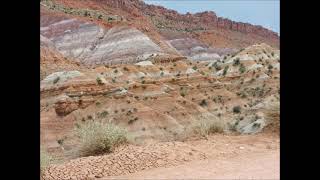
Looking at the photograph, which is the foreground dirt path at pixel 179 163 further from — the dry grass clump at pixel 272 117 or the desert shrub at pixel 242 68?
the desert shrub at pixel 242 68

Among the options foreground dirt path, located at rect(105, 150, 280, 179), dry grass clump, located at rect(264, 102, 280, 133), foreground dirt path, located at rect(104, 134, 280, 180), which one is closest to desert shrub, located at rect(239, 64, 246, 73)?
dry grass clump, located at rect(264, 102, 280, 133)

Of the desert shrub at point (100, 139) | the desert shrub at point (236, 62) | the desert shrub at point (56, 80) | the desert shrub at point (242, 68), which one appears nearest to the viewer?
the desert shrub at point (100, 139)

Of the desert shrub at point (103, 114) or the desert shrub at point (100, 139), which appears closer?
the desert shrub at point (100, 139)

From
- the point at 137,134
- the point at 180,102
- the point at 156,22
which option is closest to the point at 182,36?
the point at 156,22

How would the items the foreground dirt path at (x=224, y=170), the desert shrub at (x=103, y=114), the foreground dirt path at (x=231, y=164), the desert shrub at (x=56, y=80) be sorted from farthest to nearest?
1. the desert shrub at (x=56, y=80)
2. the desert shrub at (x=103, y=114)
3. the foreground dirt path at (x=231, y=164)
4. the foreground dirt path at (x=224, y=170)

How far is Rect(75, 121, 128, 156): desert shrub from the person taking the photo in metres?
13.9

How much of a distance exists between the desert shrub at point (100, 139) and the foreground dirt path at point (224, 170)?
244 cm

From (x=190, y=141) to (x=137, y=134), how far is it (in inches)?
369

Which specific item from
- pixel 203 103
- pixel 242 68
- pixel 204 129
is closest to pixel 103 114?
pixel 203 103

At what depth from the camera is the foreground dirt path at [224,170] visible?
10.6 metres

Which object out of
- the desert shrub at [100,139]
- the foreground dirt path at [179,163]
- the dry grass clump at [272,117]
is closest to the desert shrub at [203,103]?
the dry grass clump at [272,117]

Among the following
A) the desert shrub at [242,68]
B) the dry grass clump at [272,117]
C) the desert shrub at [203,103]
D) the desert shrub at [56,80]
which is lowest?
the desert shrub at [203,103]

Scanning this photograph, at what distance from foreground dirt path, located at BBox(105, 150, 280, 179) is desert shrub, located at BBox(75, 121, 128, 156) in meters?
2.44
